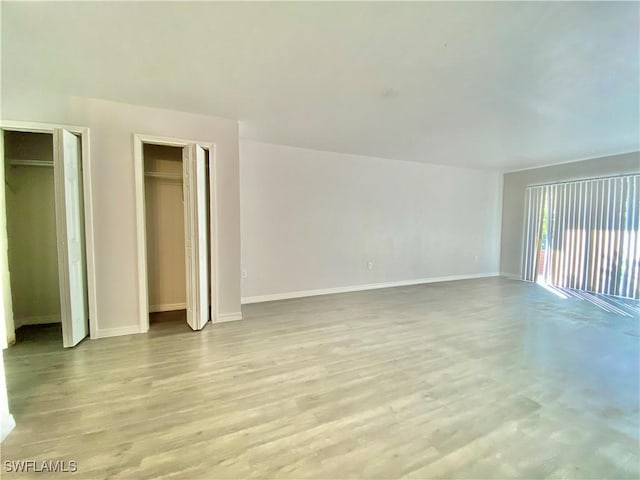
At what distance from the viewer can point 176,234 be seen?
4129 mm

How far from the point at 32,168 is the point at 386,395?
4.63 metres

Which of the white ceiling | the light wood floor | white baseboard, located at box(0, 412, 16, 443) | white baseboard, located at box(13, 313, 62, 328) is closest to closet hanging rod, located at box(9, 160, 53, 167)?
the white ceiling

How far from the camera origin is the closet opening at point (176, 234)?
3340 millimetres

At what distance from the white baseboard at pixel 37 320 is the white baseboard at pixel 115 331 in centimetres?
108

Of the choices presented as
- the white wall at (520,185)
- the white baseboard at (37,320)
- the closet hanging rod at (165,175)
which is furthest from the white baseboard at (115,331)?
the white wall at (520,185)

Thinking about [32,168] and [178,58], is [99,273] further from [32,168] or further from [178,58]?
[178,58]

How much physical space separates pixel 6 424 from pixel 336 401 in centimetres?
201

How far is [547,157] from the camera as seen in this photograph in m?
5.52

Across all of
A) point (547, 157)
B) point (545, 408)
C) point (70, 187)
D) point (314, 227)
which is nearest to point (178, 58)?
point (70, 187)

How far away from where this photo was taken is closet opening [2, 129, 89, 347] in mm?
2895

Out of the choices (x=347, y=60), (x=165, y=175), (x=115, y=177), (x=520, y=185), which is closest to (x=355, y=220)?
(x=165, y=175)

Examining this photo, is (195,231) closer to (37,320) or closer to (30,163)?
(30,163)

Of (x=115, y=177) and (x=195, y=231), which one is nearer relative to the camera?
(x=115, y=177)

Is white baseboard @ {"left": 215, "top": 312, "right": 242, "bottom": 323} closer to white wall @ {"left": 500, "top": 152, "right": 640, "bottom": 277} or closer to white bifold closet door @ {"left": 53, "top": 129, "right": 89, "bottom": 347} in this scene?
white bifold closet door @ {"left": 53, "top": 129, "right": 89, "bottom": 347}
